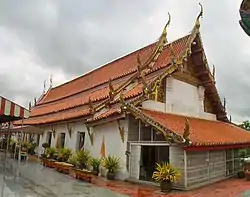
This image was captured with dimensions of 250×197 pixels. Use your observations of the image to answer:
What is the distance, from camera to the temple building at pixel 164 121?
34.2 ft

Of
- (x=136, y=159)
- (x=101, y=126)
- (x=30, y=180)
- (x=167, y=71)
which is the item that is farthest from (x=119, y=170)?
(x=167, y=71)

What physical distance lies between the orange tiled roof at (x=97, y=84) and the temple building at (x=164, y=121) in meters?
0.10

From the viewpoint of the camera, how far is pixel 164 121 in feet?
35.6

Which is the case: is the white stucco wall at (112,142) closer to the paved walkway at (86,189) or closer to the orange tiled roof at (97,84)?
the paved walkway at (86,189)

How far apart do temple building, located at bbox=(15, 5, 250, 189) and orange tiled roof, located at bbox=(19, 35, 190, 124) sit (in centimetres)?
→ 10

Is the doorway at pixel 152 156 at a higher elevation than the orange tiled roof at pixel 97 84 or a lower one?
lower

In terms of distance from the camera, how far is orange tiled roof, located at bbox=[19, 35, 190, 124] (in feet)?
47.6

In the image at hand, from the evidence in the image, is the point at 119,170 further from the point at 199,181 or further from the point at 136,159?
the point at 199,181

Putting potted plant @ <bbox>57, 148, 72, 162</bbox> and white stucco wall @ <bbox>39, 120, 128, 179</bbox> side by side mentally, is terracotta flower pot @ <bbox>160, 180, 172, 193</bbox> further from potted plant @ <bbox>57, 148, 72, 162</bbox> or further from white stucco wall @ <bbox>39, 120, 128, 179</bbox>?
potted plant @ <bbox>57, 148, 72, 162</bbox>

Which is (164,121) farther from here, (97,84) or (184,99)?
(97,84)

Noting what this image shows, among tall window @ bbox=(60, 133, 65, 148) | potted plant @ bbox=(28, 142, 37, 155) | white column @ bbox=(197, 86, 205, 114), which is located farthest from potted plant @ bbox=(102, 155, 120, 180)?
potted plant @ bbox=(28, 142, 37, 155)

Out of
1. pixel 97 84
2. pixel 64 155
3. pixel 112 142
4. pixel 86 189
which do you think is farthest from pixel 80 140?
pixel 86 189

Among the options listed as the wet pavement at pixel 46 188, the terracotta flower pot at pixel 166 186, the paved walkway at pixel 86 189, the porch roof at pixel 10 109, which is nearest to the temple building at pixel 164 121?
the terracotta flower pot at pixel 166 186

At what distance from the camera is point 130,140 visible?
11.7 meters
